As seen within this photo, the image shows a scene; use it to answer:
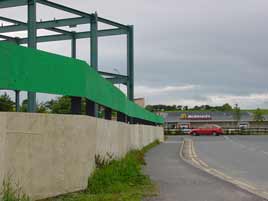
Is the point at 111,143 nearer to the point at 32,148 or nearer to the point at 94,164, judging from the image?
the point at 94,164

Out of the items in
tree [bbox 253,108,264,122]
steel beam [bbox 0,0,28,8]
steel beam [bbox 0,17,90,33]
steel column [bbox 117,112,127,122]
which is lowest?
steel column [bbox 117,112,127,122]

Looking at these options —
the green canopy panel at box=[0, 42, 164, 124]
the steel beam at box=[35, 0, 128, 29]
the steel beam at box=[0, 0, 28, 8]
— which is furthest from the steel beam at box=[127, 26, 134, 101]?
the green canopy panel at box=[0, 42, 164, 124]

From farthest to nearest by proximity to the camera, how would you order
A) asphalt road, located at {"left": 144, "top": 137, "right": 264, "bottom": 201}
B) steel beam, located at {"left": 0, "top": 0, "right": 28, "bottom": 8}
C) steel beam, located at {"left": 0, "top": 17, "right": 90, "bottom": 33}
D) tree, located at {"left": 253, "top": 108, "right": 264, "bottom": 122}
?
tree, located at {"left": 253, "top": 108, "right": 264, "bottom": 122}, steel beam, located at {"left": 0, "top": 17, "right": 90, "bottom": 33}, steel beam, located at {"left": 0, "top": 0, "right": 28, "bottom": 8}, asphalt road, located at {"left": 144, "top": 137, "right": 264, "bottom": 201}

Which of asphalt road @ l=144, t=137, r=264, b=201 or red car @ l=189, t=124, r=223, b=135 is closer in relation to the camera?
asphalt road @ l=144, t=137, r=264, b=201

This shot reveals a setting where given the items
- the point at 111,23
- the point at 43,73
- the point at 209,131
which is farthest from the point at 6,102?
the point at 209,131

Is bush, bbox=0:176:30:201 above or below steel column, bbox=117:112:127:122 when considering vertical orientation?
below

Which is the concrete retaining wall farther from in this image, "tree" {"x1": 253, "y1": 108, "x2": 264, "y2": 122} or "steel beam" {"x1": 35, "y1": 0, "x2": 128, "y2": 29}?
"tree" {"x1": 253, "y1": 108, "x2": 264, "y2": 122}

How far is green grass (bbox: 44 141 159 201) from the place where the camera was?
9086 millimetres

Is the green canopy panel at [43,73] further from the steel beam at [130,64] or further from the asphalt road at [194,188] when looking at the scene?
the steel beam at [130,64]

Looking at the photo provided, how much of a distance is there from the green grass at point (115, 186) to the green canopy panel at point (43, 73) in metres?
1.76

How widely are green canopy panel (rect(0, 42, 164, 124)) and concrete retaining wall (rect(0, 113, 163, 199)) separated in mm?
534

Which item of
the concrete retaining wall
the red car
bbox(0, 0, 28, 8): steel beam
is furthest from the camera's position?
the red car

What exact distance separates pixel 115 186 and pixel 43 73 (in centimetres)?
303

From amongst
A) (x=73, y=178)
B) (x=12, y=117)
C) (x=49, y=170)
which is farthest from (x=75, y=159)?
(x=12, y=117)
